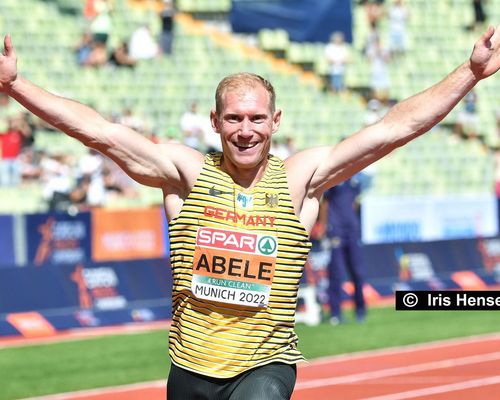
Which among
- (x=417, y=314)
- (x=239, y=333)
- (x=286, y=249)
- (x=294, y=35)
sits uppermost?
(x=294, y=35)

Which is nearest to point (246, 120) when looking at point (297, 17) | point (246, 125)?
point (246, 125)

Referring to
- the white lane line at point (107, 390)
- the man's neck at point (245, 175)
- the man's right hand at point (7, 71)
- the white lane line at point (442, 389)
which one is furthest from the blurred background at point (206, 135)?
the man's right hand at point (7, 71)

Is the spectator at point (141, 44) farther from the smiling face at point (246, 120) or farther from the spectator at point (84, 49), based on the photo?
the smiling face at point (246, 120)

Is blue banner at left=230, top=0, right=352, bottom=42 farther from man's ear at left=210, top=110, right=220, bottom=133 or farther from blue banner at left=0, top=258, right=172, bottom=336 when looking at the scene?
man's ear at left=210, top=110, right=220, bottom=133

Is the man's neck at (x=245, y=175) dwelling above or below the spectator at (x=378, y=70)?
below

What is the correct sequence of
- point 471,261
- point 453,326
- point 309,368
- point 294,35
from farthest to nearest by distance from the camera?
point 294,35, point 471,261, point 453,326, point 309,368

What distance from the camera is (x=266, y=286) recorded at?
4.90 metres

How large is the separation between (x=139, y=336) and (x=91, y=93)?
8.52 metres

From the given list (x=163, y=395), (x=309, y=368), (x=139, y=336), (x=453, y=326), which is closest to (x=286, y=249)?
(x=163, y=395)

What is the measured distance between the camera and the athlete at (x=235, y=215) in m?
4.83

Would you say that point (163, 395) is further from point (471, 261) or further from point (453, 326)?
point (471, 261)

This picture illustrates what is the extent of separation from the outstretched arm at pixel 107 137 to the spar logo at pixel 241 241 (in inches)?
9.5

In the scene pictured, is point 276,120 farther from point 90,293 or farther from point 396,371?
point 90,293

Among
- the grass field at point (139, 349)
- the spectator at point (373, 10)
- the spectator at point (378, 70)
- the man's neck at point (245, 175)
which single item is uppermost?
the spectator at point (373, 10)
